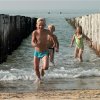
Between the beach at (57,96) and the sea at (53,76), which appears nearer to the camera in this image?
the beach at (57,96)

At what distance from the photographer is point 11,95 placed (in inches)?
365

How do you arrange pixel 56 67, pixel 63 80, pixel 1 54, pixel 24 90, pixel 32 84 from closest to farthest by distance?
pixel 24 90 → pixel 32 84 → pixel 63 80 → pixel 56 67 → pixel 1 54

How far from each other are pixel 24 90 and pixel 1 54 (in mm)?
6223

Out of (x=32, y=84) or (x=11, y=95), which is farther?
(x=32, y=84)

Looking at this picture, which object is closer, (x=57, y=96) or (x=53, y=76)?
(x=57, y=96)

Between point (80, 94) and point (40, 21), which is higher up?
point (40, 21)

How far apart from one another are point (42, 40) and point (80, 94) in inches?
86.0

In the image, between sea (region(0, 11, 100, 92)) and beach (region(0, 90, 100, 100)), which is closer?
beach (region(0, 90, 100, 100))

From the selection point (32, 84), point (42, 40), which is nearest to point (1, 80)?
point (32, 84)

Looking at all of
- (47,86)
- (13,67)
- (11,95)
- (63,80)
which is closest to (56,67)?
(13,67)

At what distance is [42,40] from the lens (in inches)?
429

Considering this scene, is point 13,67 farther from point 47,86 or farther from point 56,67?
point 47,86

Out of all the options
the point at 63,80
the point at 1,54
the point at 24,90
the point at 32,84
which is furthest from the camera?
the point at 1,54

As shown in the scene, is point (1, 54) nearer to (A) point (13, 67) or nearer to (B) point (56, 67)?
(A) point (13, 67)
